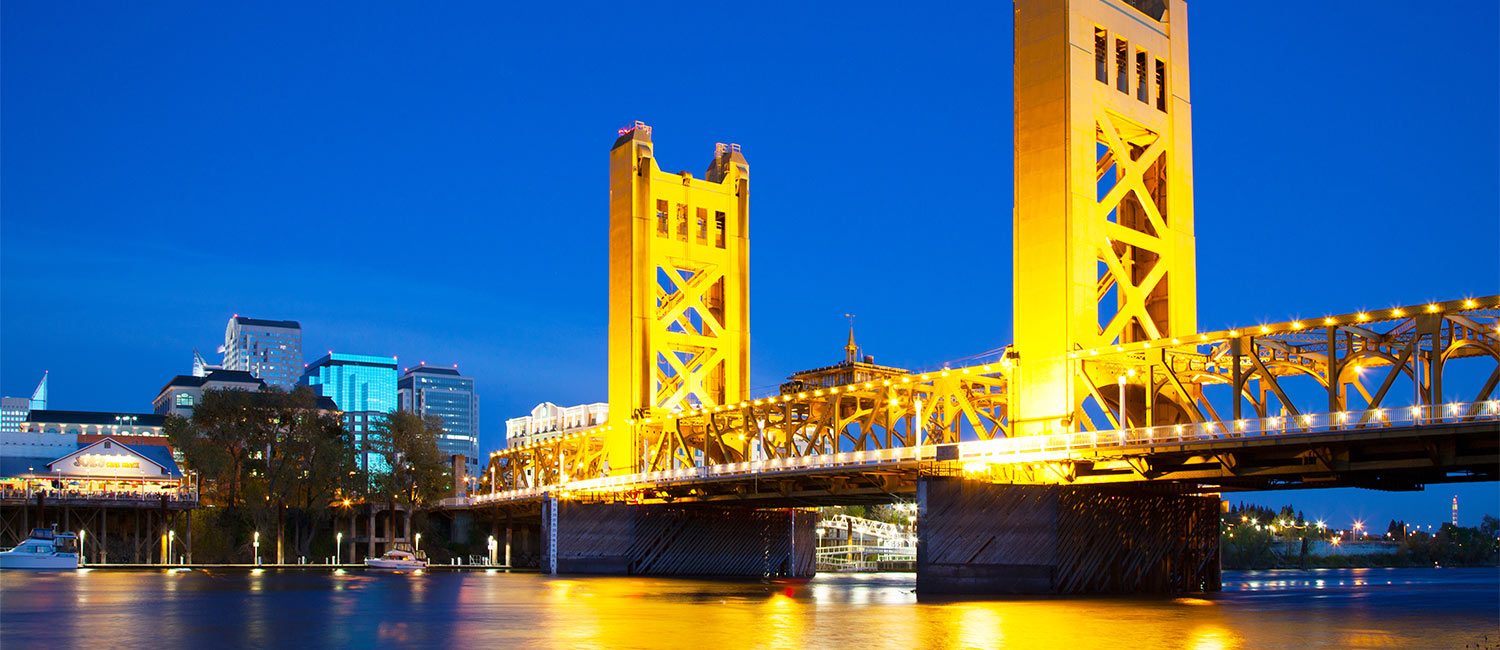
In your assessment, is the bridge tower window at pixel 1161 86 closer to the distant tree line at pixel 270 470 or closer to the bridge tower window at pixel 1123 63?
the bridge tower window at pixel 1123 63

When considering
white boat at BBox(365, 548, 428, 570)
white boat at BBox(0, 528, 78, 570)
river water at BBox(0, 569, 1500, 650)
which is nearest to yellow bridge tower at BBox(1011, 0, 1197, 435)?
river water at BBox(0, 569, 1500, 650)

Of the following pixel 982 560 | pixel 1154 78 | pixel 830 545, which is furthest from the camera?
pixel 830 545

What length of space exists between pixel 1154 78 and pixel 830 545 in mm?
76372

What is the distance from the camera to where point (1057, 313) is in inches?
2320

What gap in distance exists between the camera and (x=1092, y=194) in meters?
60.9

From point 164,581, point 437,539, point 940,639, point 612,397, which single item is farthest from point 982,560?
point 437,539

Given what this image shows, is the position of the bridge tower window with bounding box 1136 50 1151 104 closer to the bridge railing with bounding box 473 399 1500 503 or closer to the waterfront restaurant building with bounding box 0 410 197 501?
the bridge railing with bounding box 473 399 1500 503

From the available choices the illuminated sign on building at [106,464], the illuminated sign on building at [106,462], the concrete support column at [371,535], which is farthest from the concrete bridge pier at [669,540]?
the illuminated sign on building at [106,462]

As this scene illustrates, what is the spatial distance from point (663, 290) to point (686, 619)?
59.6m

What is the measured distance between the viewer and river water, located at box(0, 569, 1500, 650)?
32.8 metres

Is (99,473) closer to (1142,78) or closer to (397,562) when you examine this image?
(397,562)

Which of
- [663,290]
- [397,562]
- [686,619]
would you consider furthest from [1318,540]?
[686,619]

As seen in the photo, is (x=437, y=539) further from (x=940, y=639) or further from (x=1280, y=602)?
(x=940, y=639)

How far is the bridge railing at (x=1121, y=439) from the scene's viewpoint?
42.8m
